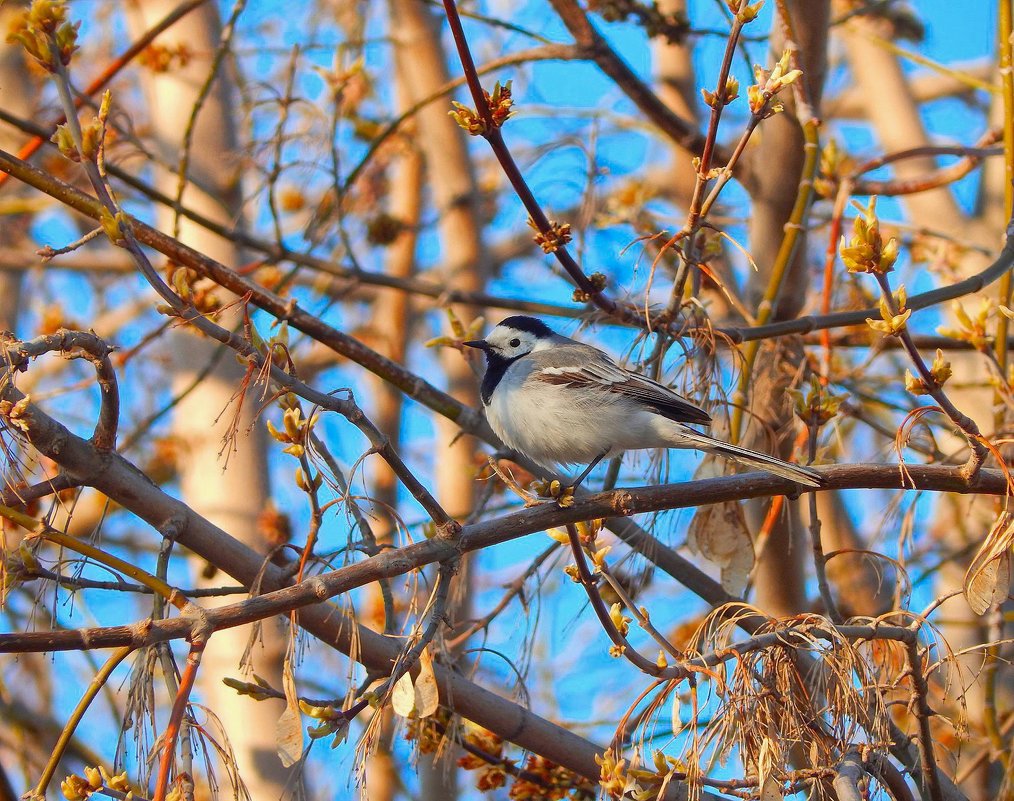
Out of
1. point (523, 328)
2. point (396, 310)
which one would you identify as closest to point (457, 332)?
point (523, 328)

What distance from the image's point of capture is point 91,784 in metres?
1.97

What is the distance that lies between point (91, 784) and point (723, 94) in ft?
6.44

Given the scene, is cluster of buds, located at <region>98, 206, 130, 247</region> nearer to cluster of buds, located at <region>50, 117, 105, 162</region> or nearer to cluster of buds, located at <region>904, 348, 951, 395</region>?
cluster of buds, located at <region>50, 117, 105, 162</region>

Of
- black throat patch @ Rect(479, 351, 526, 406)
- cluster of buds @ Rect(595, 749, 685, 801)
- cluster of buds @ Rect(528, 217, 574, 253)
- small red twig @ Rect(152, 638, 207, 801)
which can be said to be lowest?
small red twig @ Rect(152, 638, 207, 801)

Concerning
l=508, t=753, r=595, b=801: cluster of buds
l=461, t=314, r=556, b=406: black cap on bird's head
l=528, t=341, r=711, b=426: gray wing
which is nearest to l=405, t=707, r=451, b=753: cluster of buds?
l=508, t=753, r=595, b=801: cluster of buds

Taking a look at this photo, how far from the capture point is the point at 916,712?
2496mm

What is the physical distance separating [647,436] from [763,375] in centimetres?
97

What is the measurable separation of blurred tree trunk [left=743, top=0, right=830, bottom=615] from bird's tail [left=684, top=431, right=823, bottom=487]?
2.23 feet

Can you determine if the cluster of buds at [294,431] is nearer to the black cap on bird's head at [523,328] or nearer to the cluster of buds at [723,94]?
the cluster of buds at [723,94]

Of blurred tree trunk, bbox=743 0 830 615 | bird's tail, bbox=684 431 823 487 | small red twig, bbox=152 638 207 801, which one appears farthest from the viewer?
blurred tree trunk, bbox=743 0 830 615

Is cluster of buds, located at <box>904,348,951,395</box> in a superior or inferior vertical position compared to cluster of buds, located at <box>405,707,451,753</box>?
superior

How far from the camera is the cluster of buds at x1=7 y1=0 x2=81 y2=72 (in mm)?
2139

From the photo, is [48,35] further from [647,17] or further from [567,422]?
[647,17]

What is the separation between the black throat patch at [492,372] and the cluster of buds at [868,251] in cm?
180
